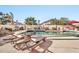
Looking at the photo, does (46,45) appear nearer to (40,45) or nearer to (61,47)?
(40,45)

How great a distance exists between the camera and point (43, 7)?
116 inches

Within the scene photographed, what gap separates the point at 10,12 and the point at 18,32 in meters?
0.27

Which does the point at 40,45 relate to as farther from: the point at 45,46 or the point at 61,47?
the point at 61,47

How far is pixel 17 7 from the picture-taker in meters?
2.95

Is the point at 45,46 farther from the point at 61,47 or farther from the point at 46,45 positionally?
the point at 61,47

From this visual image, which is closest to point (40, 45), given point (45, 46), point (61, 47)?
point (45, 46)

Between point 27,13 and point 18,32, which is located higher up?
point 27,13

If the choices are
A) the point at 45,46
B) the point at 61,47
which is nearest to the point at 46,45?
the point at 45,46
